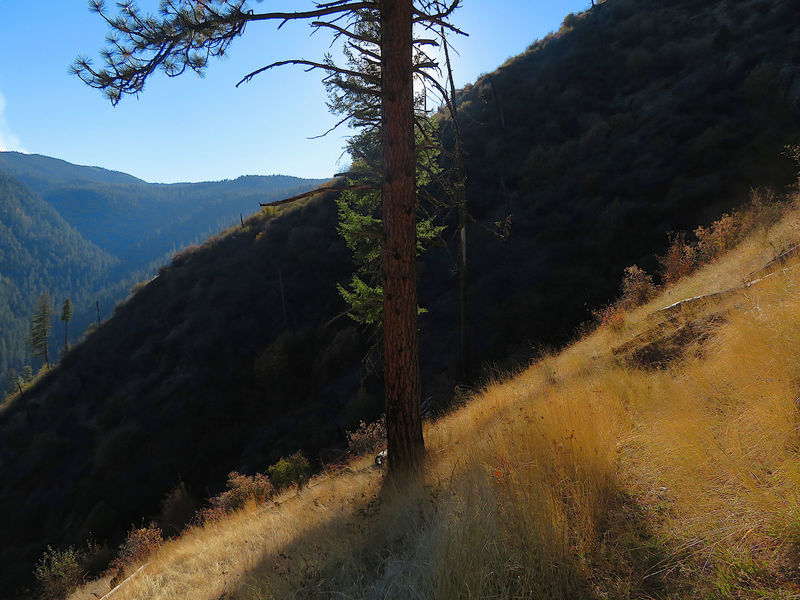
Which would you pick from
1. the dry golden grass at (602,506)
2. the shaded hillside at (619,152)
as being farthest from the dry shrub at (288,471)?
the shaded hillside at (619,152)

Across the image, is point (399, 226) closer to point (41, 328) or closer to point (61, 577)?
point (61, 577)

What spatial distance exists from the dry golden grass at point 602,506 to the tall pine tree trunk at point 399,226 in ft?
2.61

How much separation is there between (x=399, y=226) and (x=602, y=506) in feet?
10.8

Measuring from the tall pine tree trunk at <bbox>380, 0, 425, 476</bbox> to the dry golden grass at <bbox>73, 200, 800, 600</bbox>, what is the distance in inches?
31.3

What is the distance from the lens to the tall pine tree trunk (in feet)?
14.5

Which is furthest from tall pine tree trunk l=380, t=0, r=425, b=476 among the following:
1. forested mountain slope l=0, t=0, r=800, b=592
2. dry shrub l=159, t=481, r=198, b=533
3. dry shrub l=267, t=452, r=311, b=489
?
dry shrub l=159, t=481, r=198, b=533

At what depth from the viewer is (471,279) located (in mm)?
21531

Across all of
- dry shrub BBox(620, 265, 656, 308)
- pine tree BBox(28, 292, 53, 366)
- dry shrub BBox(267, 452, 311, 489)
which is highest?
pine tree BBox(28, 292, 53, 366)

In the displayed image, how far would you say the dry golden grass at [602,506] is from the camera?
1.94m

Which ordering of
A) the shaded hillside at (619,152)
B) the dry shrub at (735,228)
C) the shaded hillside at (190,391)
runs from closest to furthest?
the dry shrub at (735,228) → the shaded hillside at (619,152) → the shaded hillside at (190,391)

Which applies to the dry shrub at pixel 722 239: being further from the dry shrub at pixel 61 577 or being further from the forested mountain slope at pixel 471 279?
the dry shrub at pixel 61 577

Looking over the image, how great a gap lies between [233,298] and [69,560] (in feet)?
63.0

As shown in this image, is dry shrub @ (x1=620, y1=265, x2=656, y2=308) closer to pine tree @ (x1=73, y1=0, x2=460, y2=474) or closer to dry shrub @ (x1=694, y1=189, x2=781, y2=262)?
dry shrub @ (x1=694, y1=189, x2=781, y2=262)

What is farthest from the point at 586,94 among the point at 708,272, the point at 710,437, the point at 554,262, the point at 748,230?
the point at 710,437
